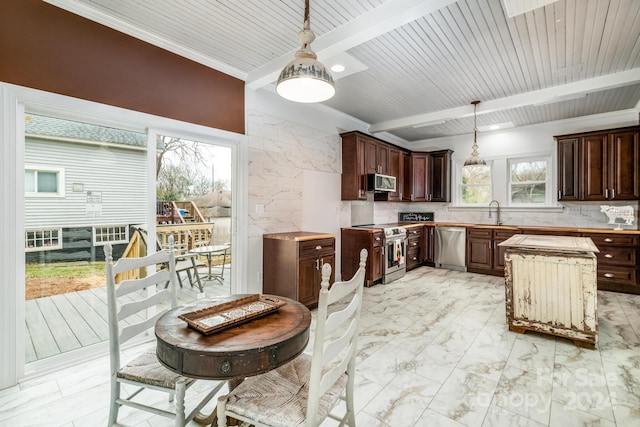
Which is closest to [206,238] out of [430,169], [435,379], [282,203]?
[282,203]

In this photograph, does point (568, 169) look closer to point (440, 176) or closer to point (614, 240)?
point (614, 240)

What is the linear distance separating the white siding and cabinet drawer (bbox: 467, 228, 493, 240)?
5427 millimetres

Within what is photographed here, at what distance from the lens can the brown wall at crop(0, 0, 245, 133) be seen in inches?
83.7

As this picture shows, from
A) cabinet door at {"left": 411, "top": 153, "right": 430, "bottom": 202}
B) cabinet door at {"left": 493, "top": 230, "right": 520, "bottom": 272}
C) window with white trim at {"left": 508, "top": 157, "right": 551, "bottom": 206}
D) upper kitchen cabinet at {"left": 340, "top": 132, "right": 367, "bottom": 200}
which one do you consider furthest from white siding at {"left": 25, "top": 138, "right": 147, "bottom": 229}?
window with white trim at {"left": 508, "top": 157, "right": 551, "bottom": 206}

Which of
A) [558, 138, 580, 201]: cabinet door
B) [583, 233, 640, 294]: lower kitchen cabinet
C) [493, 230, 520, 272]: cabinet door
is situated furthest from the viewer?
[493, 230, 520, 272]: cabinet door

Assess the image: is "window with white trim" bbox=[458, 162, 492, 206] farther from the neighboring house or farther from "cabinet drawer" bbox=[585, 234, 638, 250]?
the neighboring house

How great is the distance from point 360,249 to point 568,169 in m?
3.79

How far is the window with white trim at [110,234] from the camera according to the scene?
266 centimetres

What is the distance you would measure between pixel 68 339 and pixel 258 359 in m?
2.39

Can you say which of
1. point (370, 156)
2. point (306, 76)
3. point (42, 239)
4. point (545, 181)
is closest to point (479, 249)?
point (545, 181)

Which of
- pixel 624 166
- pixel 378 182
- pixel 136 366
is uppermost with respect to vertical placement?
pixel 624 166

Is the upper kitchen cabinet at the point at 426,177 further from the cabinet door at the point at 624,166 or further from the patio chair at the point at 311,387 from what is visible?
the patio chair at the point at 311,387

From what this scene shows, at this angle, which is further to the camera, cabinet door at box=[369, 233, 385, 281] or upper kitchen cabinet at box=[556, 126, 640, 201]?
cabinet door at box=[369, 233, 385, 281]

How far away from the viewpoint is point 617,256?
4.39 meters
